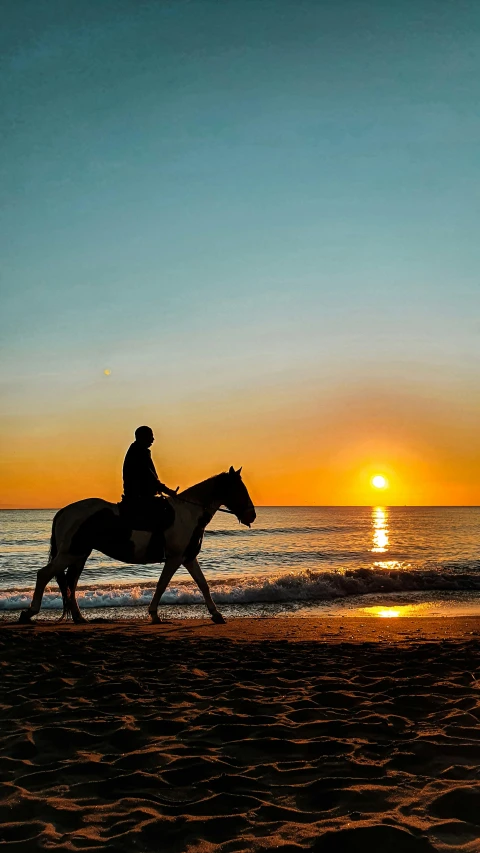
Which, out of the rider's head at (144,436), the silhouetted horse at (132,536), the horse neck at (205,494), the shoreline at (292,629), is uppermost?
the rider's head at (144,436)

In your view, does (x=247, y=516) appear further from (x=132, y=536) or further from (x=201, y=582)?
(x=132, y=536)

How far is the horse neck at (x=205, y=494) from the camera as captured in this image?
440 inches

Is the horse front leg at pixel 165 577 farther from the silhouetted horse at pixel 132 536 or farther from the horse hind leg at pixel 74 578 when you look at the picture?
the horse hind leg at pixel 74 578

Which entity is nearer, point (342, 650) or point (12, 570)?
point (342, 650)

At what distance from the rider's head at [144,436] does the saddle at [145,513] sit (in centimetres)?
91

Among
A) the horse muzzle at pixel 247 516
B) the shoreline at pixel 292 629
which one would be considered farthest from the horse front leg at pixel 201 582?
the horse muzzle at pixel 247 516

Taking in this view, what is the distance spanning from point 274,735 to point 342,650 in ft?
12.5

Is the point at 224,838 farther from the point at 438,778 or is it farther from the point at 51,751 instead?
the point at 51,751

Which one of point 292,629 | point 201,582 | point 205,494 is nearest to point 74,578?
point 201,582

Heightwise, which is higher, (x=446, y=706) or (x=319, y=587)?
(x=446, y=706)

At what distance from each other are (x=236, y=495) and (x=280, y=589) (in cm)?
721

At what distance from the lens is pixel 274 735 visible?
174 inches

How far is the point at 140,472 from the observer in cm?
1052

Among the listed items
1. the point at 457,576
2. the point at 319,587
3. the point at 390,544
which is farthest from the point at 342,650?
the point at 390,544
